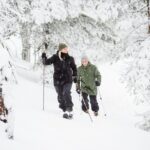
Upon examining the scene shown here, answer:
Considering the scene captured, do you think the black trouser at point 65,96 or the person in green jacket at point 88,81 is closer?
the black trouser at point 65,96

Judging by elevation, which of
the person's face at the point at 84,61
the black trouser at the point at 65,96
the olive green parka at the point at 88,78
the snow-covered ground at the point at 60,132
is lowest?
the snow-covered ground at the point at 60,132

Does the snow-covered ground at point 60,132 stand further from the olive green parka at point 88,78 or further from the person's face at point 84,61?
the person's face at point 84,61

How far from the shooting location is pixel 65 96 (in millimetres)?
11969

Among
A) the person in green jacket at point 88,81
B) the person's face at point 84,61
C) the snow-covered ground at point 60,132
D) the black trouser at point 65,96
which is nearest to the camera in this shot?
the snow-covered ground at point 60,132

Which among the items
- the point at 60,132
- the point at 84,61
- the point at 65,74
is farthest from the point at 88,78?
the point at 60,132

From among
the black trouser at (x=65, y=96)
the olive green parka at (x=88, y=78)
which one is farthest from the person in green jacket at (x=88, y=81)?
the black trouser at (x=65, y=96)

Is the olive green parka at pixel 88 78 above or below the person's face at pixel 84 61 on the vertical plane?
below

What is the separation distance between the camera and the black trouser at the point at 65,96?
11865mm

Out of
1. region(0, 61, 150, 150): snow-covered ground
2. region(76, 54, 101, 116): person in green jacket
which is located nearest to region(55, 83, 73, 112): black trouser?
region(0, 61, 150, 150): snow-covered ground

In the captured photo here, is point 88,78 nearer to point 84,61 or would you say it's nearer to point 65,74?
point 84,61

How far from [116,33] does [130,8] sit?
6.01m

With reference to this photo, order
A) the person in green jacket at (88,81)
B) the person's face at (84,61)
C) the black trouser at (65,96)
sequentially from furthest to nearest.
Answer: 1. the person in green jacket at (88,81)
2. the person's face at (84,61)
3. the black trouser at (65,96)

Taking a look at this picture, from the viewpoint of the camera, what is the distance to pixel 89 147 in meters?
9.41

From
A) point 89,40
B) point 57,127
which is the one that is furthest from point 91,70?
point 89,40
